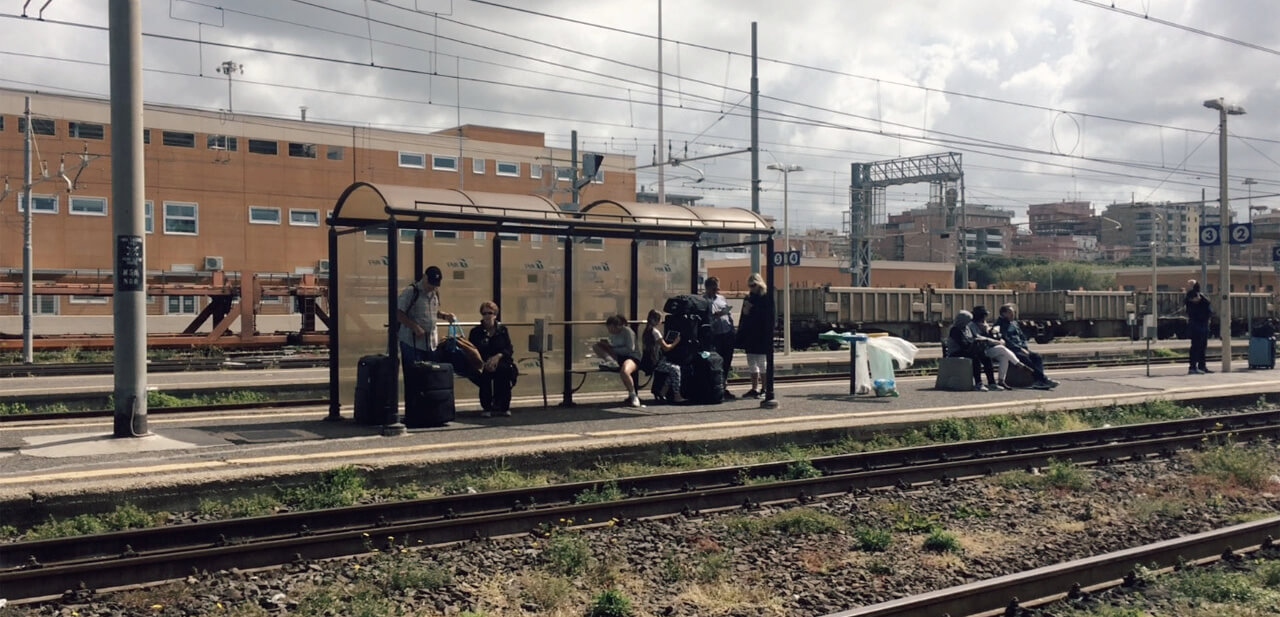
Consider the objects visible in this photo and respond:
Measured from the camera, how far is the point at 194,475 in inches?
341

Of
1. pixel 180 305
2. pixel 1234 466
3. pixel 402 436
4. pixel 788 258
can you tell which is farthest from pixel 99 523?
pixel 180 305

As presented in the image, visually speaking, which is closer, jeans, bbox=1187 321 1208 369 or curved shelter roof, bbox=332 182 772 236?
curved shelter roof, bbox=332 182 772 236

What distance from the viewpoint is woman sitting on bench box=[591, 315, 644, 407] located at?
13.9 metres

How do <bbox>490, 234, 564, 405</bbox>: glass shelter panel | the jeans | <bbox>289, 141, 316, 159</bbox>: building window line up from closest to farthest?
1. <bbox>490, 234, 564, 405</bbox>: glass shelter panel
2. the jeans
3. <bbox>289, 141, 316, 159</bbox>: building window

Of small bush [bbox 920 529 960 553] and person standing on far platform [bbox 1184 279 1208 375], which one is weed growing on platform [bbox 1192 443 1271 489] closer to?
small bush [bbox 920 529 960 553]

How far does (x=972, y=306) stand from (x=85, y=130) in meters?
38.4

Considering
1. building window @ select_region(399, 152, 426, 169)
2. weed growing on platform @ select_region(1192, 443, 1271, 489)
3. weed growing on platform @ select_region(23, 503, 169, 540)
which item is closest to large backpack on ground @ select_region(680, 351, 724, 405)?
weed growing on platform @ select_region(1192, 443, 1271, 489)

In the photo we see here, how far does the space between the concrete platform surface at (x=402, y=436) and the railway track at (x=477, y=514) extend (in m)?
1.07

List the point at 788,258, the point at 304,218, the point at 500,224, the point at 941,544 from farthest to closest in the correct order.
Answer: the point at 304,218
the point at 788,258
the point at 500,224
the point at 941,544

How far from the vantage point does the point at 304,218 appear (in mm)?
53938

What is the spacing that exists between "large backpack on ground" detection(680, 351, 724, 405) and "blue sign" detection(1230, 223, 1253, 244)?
13930 millimetres

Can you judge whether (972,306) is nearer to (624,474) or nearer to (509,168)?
(509,168)

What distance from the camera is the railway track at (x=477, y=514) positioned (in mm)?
6809

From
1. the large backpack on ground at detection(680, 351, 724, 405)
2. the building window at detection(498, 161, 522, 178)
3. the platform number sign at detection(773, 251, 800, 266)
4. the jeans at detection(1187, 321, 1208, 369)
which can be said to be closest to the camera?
the large backpack on ground at detection(680, 351, 724, 405)
